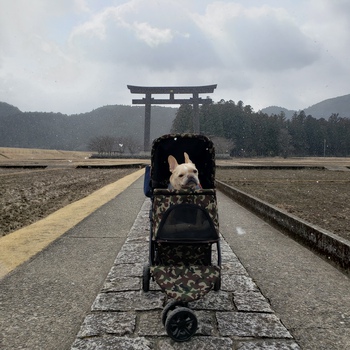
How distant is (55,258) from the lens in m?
4.15

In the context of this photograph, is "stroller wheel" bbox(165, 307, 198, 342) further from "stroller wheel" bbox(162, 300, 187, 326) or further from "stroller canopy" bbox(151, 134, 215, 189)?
"stroller canopy" bbox(151, 134, 215, 189)

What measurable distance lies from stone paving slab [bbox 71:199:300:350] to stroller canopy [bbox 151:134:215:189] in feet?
3.61

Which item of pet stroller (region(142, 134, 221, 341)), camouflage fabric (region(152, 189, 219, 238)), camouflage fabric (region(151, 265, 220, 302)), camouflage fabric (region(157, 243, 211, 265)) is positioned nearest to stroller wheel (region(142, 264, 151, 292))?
pet stroller (region(142, 134, 221, 341))

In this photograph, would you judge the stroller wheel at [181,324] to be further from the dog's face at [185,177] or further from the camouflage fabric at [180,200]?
the dog's face at [185,177]

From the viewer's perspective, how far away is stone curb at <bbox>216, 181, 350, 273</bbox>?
150 inches

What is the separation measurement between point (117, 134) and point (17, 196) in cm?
18389

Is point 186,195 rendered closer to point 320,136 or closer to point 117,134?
point 320,136

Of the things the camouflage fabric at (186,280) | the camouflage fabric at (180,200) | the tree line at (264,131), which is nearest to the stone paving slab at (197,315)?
the camouflage fabric at (186,280)

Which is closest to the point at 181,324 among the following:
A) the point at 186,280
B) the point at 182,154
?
the point at 186,280

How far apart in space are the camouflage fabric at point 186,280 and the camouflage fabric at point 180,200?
32 centimetres

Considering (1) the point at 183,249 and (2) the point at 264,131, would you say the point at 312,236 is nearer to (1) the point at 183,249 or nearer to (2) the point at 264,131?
(1) the point at 183,249

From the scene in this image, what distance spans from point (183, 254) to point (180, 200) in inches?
20.2

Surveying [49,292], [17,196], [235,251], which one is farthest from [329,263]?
[17,196]

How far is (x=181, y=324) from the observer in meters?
2.25
